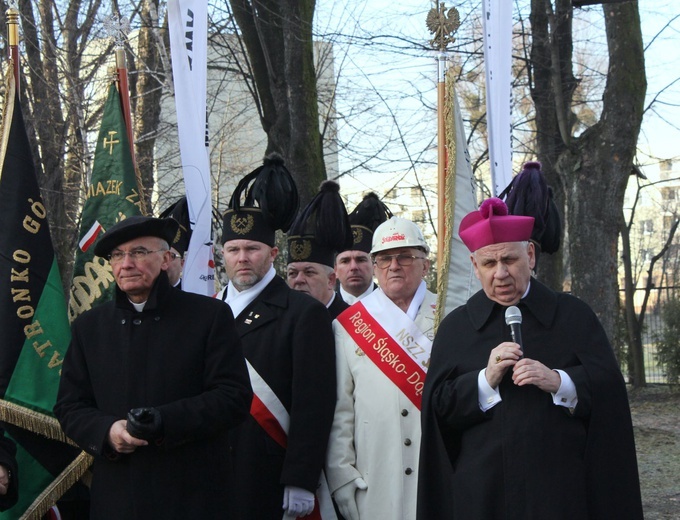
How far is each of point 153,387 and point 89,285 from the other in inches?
60.0

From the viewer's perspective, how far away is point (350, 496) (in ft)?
15.9

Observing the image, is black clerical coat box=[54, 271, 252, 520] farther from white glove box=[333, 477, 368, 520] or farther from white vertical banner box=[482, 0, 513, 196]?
white vertical banner box=[482, 0, 513, 196]

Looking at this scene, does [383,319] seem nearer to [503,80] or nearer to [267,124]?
[503,80]

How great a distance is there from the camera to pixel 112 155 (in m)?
5.66

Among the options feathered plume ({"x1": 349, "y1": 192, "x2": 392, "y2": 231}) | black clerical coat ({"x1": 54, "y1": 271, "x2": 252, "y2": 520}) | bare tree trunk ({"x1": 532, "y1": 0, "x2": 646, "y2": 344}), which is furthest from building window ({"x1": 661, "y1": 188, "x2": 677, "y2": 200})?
black clerical coat ({"x1": 54, "y1": 271, "x2": 252, "y2": 520})

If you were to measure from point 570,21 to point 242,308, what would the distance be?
8690 mm

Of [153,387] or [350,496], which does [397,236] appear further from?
[153,387]

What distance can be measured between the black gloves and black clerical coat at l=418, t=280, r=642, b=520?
1166mm

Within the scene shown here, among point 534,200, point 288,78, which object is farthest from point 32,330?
point 288,78

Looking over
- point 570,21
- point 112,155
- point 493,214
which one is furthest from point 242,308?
point 570,21

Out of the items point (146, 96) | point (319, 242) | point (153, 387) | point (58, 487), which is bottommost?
point (58, 487)

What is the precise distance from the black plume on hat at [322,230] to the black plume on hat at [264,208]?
53cm

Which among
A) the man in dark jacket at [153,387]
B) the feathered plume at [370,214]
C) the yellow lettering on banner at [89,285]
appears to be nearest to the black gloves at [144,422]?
the man in dark jacket at [153,387]

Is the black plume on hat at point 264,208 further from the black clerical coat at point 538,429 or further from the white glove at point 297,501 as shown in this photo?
the black clerical coat at point 538,429
